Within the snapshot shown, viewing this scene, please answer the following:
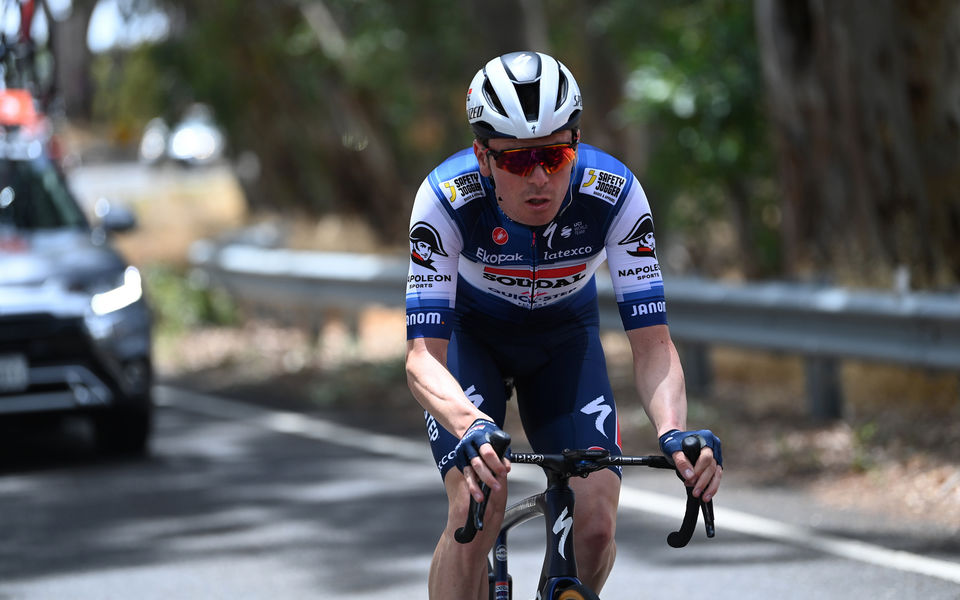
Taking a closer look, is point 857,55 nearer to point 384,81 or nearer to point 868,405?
point 868,405

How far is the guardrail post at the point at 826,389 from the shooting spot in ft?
30.9

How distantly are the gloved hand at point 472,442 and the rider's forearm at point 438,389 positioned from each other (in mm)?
198

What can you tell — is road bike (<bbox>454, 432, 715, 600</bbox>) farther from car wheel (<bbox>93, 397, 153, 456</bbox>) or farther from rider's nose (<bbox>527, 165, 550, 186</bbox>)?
car wheel (<bbox>93, 397, 153, 456</bbox>)

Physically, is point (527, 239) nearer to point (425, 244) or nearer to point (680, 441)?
point (425, 244)

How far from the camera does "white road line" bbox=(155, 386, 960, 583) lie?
21.0 ft

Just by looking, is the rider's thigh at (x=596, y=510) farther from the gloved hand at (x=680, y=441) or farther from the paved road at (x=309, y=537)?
the paved road at (x=309, y=537)

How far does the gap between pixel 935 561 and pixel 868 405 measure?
3501mm

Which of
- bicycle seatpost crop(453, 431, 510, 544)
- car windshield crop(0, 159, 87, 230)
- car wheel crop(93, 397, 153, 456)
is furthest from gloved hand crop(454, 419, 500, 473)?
car windshield crop(0, 159, 87, 230)

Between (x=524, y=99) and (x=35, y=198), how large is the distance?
739 centimetres

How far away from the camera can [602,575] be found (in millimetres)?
4254

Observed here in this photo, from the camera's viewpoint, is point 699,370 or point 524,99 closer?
point 524,99

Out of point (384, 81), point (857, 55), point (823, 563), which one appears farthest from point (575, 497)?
point (384, 81)

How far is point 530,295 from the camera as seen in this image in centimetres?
457

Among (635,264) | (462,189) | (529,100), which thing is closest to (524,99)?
(529,100)
